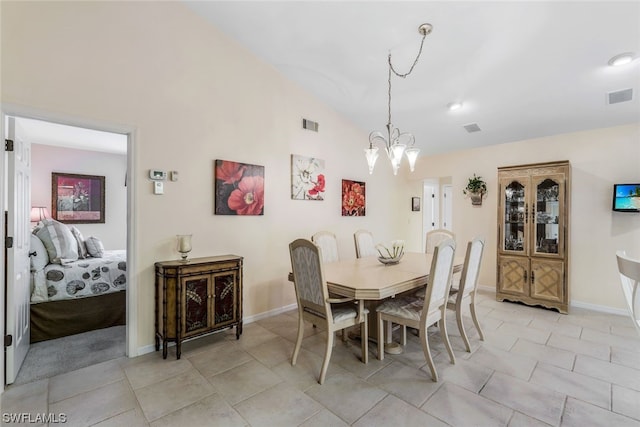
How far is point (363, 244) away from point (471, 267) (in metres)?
1.44

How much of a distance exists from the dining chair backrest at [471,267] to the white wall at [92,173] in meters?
5.70

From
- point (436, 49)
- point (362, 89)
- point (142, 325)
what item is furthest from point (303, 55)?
point (142, 325)

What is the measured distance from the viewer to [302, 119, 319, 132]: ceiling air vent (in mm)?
4148

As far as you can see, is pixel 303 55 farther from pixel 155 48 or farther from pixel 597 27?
pixel 597 27

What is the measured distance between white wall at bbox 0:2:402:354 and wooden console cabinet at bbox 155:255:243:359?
24cm

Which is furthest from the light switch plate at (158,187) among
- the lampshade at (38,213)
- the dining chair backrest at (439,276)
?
the lampshade at (38,213)

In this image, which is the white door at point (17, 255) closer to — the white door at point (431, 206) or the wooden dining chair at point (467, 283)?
the wooden dining chair at point (467, 283)

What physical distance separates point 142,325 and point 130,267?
57 cm

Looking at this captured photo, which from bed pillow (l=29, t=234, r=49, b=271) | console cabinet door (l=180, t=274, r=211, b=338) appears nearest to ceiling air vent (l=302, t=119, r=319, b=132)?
console cabinet door (l=180, t=274, r=211, b=338)

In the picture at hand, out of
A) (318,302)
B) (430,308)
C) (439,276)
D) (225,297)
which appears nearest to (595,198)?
(439,276)

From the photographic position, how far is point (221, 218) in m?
3.34

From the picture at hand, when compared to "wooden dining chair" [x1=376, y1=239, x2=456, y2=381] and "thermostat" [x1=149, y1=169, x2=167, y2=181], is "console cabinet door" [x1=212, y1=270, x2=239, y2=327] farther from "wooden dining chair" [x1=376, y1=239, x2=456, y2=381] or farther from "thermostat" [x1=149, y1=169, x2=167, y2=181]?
"wooden dining chair" [x1=376, y1=239, x2=456, y2=381]

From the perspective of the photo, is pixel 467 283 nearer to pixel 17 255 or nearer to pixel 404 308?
pixel 404 308

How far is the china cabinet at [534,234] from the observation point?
12.9 ft
